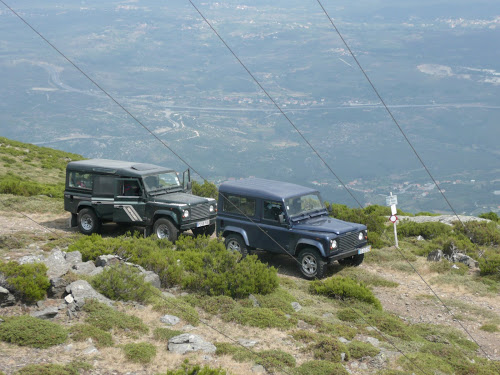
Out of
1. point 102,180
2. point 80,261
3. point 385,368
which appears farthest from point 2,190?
point 385,368

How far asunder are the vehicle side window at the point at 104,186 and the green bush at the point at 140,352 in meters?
9.08

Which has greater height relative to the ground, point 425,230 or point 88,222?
point 425,230

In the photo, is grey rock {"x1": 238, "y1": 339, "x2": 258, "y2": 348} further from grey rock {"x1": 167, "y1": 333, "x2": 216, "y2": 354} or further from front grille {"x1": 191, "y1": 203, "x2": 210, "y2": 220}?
front grille {"x1": 191, "y1": 203, "x2": 210, "y2": 220}

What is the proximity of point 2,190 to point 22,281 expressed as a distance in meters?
15.7

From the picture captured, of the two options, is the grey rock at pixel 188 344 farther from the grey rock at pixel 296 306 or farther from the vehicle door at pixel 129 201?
the vehicle door at pixel 129 201

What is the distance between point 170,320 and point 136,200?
7.39 meters

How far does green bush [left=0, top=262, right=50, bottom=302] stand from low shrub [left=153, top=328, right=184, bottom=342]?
2.28 metres

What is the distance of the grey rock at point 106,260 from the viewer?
12852mm

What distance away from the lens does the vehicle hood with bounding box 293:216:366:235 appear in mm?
14672

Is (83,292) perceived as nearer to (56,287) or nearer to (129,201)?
(56,287)

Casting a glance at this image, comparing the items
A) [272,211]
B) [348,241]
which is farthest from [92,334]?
[348,241]

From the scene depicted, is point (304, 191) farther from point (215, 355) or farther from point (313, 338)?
point (215, 355)

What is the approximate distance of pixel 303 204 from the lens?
615 inches

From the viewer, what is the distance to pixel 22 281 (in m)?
10.3
